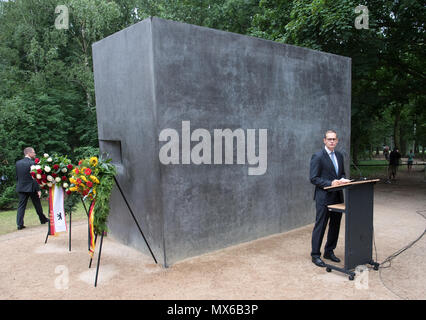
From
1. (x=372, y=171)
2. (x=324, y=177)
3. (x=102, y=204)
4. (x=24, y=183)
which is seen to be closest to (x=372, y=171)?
(x=372, y=171)

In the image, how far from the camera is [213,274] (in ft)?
→ 17.0

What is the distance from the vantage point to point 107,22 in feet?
69.3

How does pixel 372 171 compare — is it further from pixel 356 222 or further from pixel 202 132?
pixel 202 132

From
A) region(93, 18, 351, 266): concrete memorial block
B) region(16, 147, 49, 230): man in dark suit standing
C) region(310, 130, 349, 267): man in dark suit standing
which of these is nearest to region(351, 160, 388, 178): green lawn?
region(93, 18, 351, 266): concrete memorial block

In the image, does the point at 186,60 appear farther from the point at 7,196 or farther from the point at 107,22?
the point at 107,22

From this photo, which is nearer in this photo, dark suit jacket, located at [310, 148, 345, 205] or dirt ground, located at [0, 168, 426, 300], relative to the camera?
dirt ground, located at [0, 168, 426, 300]

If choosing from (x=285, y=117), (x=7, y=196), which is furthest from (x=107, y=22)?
(x=285, y=117)

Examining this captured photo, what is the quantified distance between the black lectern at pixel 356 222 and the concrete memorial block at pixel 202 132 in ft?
6.70

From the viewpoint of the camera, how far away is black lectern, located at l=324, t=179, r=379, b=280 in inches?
190

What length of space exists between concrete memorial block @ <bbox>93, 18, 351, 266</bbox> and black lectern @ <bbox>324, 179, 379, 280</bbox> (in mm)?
2043

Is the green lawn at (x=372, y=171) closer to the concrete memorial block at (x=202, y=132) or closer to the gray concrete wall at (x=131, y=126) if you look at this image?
the concrete memorial block at (x=202, y=132)

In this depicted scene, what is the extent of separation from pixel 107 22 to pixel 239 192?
60.5ft

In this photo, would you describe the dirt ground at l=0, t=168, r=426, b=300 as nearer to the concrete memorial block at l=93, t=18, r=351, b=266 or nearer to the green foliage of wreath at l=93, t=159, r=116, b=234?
the concrete memorial block at l=93, t=18, r=351, b=266

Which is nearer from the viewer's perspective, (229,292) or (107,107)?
(229,292)
